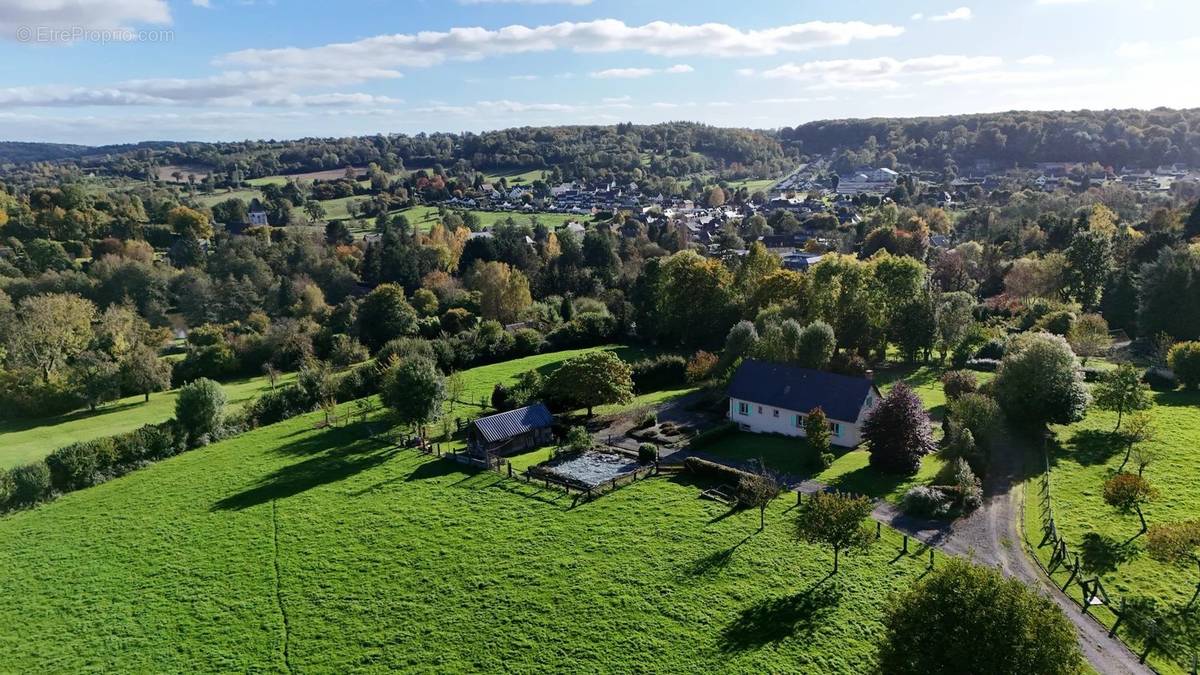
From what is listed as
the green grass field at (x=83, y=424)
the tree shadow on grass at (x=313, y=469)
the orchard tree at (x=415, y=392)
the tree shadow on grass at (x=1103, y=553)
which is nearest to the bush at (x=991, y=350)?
the tree shadow on grass at (x=1103, y=553)

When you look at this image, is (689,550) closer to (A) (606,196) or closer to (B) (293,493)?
(B) (293,493)

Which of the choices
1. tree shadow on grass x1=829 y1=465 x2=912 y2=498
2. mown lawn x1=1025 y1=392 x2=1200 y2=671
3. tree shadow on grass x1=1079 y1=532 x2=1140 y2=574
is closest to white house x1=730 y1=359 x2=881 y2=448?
tree shadow on grass x1=829 y1=465 x2=912 y2=498

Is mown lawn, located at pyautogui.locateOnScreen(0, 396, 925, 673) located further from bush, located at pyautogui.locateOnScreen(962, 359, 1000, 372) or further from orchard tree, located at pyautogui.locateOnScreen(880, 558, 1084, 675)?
bush, located at pyautogui.locateOnScreen(962, 359, 1000, 372)

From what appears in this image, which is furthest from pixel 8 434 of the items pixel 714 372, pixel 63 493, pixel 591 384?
pixel 714 372

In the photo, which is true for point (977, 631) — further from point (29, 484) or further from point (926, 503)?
point (29, 484)

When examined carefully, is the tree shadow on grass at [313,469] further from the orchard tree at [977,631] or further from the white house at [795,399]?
the orchard tree at [977,631]

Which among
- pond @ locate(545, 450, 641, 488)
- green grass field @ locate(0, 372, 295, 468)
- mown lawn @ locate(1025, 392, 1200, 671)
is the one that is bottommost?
green grass field @ locate(0, 372, 295, 468)
